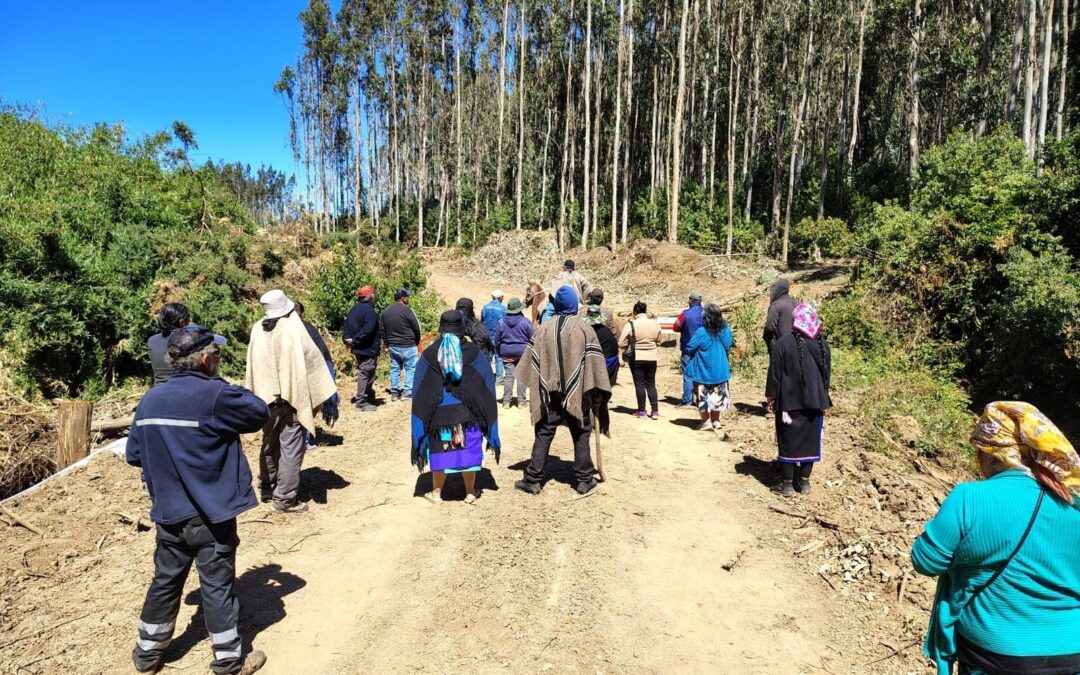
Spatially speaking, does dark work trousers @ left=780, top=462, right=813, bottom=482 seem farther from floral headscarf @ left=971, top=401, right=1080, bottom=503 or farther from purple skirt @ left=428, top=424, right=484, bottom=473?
floral headscarf @ left=971, top=401, right=1080, bottom=503

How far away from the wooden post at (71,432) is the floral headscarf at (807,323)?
7.48 m

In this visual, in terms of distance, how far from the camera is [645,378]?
349 inches

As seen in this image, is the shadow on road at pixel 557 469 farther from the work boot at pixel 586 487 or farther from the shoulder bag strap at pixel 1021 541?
the shoulder bag strap at pixel 1021 541

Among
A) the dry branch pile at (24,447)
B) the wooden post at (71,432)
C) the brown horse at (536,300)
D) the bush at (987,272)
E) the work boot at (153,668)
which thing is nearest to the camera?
the work boot at (153,668)

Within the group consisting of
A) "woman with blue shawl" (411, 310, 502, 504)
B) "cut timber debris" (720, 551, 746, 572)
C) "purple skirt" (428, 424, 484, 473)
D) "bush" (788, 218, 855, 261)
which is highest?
"bush" (788, 218, 855, 261)

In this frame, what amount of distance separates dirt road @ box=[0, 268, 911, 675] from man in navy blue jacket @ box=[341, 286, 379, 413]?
2689 millimetres

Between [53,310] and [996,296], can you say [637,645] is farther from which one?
[996,296]

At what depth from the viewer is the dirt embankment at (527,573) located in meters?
3.80

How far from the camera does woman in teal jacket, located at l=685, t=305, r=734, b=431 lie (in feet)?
26.5

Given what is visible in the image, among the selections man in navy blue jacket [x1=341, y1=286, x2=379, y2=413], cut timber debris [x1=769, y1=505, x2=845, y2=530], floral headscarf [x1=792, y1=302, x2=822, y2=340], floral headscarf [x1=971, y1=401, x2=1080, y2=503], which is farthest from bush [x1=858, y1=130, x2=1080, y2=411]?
man in navy blue jacket [x1=341, y1=286, x2=379, y2=413]

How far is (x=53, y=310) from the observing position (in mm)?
9148

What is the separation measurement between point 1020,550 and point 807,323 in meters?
3.86

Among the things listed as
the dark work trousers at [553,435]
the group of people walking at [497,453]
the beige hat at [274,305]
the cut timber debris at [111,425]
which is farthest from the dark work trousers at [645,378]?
the cut timber debris at [111,425]

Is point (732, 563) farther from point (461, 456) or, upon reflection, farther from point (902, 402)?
point (902, 402)
